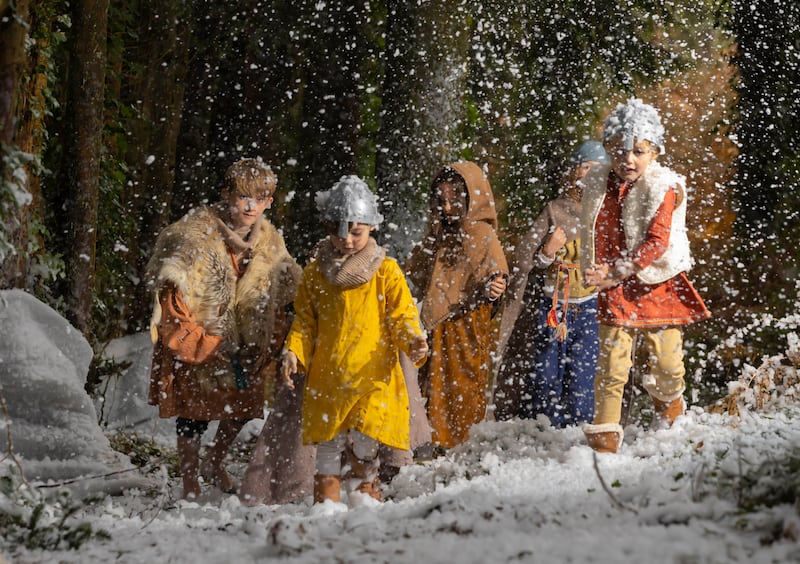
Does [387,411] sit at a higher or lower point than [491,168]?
lower

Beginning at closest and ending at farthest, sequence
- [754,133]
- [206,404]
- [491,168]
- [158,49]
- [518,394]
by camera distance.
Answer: [206,404] < [518,394] < [754,133] < [158,49] < [491,168]

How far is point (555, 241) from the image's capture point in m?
8.60

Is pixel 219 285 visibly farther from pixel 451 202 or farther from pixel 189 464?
pixel 451 202

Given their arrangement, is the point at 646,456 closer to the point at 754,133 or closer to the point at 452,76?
the point at 452,76

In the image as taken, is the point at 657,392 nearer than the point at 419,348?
No

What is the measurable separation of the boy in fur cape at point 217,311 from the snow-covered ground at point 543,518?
776 mm

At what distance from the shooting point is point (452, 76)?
10102 mm

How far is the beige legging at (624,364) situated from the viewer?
22.5 feet

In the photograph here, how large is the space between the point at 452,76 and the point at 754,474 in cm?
638

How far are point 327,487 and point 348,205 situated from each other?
1.61 meters

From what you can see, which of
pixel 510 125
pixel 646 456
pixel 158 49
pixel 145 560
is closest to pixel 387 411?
pixel 646 456

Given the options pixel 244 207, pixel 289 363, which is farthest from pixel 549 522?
pixel 244 207

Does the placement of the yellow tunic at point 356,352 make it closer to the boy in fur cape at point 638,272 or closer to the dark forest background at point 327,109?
the boy in fur cape at point 638,272

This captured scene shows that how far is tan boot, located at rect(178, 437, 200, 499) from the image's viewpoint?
292 inches
